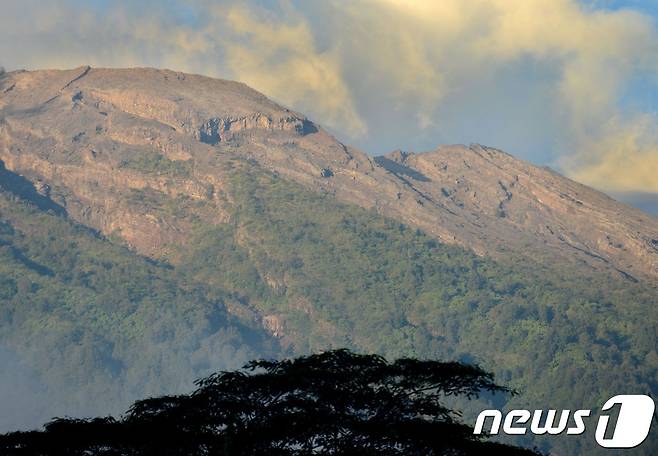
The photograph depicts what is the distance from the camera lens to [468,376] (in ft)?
230

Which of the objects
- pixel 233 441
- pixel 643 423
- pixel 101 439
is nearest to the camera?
pixel 233 441

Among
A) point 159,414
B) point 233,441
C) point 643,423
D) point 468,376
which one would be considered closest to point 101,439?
point 159,414

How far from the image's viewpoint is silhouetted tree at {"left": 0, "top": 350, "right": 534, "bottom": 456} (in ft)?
215

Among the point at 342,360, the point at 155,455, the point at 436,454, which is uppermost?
the point at 342,360

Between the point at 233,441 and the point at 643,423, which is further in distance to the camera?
the point at 643,423

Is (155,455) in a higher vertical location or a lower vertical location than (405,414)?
lower

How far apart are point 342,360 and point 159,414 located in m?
9.82

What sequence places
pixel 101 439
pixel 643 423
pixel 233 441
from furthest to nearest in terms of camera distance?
pixel 643 423
pixel 101 439
pixel 233 441

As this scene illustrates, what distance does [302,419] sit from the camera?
6700cm

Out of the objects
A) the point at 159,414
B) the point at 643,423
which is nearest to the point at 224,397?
the point at 159,414

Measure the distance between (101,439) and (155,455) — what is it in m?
3.38

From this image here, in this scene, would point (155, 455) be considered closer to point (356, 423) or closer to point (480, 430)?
point (356, 423)

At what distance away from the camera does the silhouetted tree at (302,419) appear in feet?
215

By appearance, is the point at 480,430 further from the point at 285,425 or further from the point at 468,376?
the point at 285,425
